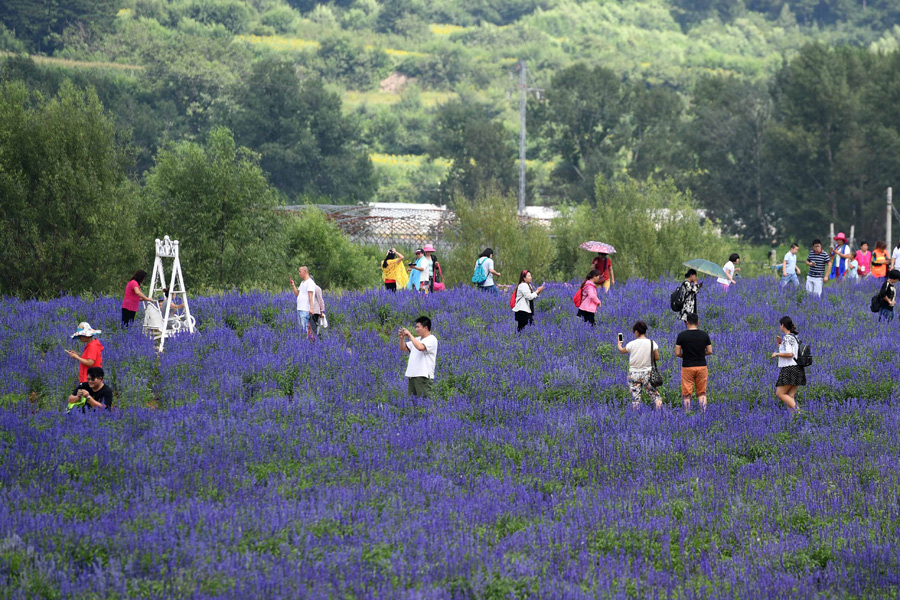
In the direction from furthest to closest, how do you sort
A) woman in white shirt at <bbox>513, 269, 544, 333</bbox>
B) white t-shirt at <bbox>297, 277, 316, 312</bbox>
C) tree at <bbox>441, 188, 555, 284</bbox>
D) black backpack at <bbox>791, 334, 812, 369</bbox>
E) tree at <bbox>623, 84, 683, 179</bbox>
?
tree at <bbox>623, 84, 683, 179</bbox> < tree at <bbox>441, 188, 555, 284</bbox> < white t-shirt at <bbox>297, 277, 316, 312</bbox> < woman in white shirt at <bbox>513, 269, 544, 333</bbox> < black backpack at <bbox>791, 334, 812, 369</bbox>

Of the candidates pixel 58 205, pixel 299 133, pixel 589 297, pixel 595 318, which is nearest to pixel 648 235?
pixel 58 205

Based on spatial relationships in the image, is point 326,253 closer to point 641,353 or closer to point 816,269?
point 816,269

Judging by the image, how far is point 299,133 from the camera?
88625mm

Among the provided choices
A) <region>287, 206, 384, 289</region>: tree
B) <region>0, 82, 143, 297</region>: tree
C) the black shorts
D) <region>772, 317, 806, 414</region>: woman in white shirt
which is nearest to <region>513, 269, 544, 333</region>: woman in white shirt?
the black shorts

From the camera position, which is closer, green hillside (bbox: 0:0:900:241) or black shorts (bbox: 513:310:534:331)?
black shorts (bbox: 513:310:534:331)

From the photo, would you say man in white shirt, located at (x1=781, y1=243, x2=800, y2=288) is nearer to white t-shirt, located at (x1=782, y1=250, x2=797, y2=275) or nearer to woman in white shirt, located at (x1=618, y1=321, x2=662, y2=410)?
white t-shirt, located at (x1=782, y1=250, x2=797, y2=275)

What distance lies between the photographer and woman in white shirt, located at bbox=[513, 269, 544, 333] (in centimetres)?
1822

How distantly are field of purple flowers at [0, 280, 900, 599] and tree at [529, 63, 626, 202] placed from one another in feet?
240

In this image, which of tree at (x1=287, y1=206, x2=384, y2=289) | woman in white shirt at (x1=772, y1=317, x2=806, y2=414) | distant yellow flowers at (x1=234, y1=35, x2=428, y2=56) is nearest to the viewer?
woman in white shirt at (x1=772, y1=317, x2=806, y2=414)

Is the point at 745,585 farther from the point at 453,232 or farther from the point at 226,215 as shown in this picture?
the point at 453,232

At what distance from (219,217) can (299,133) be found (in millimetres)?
53784

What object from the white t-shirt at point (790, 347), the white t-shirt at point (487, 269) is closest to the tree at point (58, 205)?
the white t-shirt at point (487, 269)

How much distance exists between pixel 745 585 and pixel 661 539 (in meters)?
1.27

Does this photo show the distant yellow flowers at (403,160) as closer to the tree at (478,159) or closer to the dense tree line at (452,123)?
the dense tree line at (452,123)
